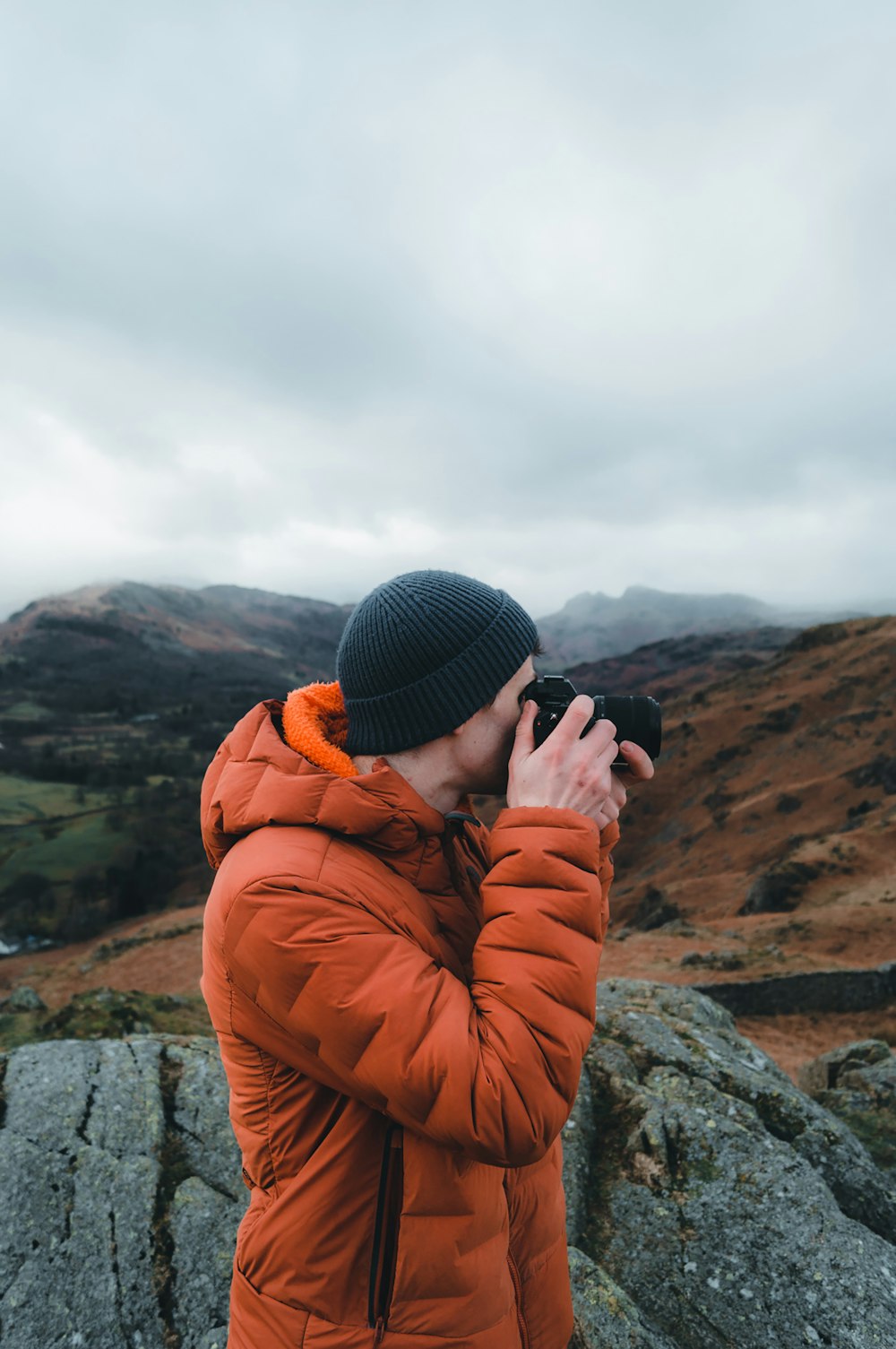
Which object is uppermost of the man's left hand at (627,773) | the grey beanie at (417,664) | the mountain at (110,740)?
Answer: the grey beanie at (417,664)

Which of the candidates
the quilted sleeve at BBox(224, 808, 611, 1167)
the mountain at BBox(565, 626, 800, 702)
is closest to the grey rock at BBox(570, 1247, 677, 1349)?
the quilted sleeve at BBox(224, 808, 611, 1167)

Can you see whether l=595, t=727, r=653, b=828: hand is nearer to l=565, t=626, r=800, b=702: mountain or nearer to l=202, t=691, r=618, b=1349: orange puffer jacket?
l=202, t=691, r=618, b=1349: orange puffer jacket

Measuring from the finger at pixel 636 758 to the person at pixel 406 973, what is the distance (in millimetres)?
10

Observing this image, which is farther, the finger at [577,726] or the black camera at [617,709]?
the black camera at [617,709]

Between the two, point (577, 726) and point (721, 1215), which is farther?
point (721, 1215)

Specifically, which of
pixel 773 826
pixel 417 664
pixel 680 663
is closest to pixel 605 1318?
pixel 417 664

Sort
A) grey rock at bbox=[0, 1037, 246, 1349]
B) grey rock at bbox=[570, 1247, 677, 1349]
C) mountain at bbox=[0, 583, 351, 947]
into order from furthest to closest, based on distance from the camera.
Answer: mountain at bbox=[0, 583, 351, 947], grey rock at bbox=[0, 1037, 246, 1349], grey rock at bbox=[570, 1247, 677, 1349]

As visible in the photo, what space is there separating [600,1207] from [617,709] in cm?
343

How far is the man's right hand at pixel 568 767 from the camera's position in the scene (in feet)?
5.35

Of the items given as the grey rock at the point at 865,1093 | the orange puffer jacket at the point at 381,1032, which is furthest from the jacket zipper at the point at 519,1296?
the grey rock at the point at 865,1093

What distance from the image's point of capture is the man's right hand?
1630 millimetres

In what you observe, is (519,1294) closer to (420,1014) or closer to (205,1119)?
(420,1014)

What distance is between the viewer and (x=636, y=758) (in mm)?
1873

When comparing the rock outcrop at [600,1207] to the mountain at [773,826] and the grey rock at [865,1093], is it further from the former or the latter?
the mountain at [773,826]
